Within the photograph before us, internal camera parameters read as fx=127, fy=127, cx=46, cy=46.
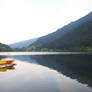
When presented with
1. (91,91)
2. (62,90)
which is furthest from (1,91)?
(91,91)

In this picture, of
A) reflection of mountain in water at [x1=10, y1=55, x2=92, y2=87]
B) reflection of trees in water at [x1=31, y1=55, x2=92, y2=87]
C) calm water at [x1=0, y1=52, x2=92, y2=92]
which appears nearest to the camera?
calm water at [x1=0, y1=52, x2=92, y2=92]

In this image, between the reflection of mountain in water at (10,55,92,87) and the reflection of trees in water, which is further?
the reflection of mountain in water at (10,55,92,87)

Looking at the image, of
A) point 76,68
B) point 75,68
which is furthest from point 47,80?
point 76,68

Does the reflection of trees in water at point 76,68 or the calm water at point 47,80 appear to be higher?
the reflection of trees in water at point 76,68

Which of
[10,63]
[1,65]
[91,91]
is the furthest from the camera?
[10,63]

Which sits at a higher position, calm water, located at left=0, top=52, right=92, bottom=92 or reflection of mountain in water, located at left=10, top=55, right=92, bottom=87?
reflection of mountain in water, located at left=10, top=55, right=92, bottom=87

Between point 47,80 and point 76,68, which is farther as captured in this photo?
point 76,68

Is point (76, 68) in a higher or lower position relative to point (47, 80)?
higher

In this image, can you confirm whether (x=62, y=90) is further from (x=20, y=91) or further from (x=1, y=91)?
(x=1, y=91)

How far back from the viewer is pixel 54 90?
63.2ft

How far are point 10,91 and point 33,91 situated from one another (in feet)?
11.5

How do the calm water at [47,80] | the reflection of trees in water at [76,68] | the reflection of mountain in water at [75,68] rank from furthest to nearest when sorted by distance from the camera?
the reflection of mountain in water at [75,68]
the reflection of trees in water at [76,68]
the calm water at [47,80]

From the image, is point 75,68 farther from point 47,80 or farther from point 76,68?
point 47,80

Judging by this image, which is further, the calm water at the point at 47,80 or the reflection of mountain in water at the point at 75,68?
the reflection of mountain in water at the point at 75,68
